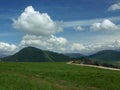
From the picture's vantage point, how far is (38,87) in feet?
143

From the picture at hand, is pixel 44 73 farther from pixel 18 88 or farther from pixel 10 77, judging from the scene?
pixel 18 88

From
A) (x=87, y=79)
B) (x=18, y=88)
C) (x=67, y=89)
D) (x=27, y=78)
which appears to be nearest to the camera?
(x=18, y=88)

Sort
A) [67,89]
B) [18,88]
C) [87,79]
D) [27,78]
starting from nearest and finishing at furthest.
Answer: [18,88]
[67,89]
[27,78]
[87,79]

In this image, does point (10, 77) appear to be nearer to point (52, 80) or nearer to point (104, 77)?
point (52, 80)

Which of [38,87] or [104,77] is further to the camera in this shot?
[104,77]

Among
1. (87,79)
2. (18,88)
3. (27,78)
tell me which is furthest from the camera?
(87,79)

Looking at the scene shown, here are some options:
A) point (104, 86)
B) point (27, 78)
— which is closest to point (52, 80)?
point (27, 78)

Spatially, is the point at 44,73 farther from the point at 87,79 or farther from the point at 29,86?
the point at 29,86

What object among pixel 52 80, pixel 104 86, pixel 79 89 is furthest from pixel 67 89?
pixel 104 86

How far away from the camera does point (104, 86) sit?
50.8 m

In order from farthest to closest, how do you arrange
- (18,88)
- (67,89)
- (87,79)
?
(87,79)
(67,89)
(18,88)

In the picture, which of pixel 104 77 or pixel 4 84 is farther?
pixel 104 77

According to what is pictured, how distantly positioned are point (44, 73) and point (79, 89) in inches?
467

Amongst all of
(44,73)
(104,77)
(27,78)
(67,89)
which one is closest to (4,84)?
(27,78)
